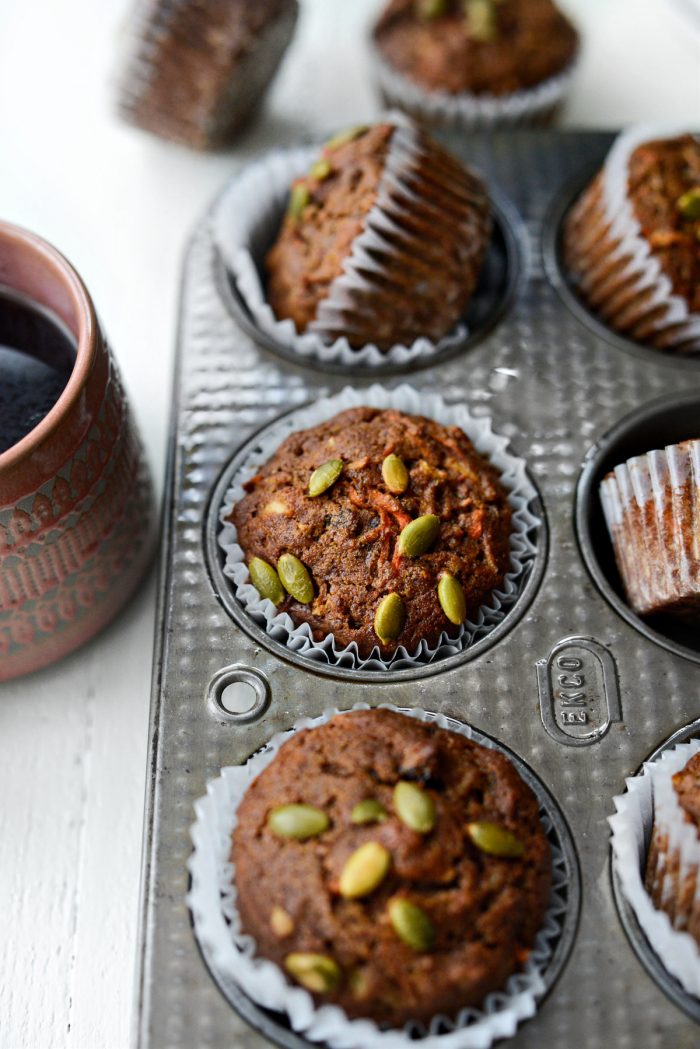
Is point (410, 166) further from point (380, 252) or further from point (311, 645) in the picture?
point (311, 645)

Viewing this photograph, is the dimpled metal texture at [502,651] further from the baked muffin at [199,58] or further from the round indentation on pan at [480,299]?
the baked muffin at [199,58]

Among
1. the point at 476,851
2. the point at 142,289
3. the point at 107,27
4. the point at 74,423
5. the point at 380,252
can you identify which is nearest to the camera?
the point at 476,851

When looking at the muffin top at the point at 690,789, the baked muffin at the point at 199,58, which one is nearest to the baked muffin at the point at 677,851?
the muffin top at the point at 690,789

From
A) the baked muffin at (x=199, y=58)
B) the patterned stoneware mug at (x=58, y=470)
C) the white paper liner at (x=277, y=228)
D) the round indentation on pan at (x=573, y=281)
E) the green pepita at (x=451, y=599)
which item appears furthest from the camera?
the baked muffin at (x=199, y=58)

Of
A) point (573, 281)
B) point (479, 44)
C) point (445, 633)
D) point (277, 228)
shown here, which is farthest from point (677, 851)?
point (479, 44)

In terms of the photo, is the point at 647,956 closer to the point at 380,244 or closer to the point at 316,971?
the point at 316,971

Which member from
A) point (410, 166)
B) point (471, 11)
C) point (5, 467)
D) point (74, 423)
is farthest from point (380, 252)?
point (471, 11)

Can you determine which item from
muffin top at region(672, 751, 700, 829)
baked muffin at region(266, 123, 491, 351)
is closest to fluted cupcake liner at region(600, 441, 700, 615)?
muffin top at region(672, 751, 700, 829)
